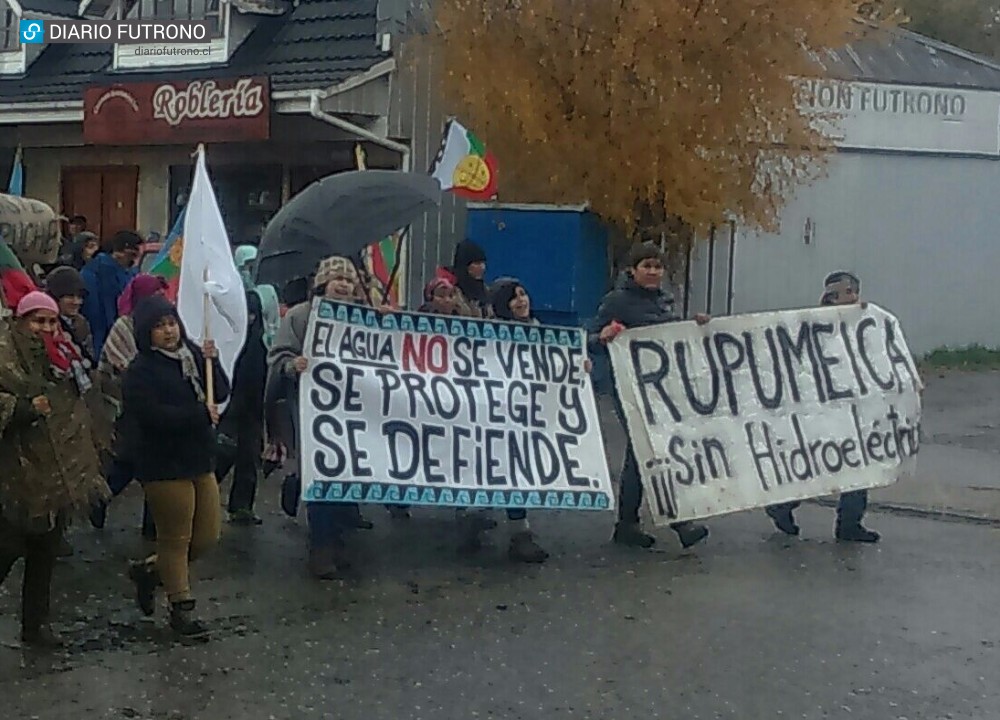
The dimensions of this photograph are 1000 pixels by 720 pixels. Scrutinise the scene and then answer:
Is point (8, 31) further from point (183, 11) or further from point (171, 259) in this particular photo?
point (171, 259)

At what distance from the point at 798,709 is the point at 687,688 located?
0.50m

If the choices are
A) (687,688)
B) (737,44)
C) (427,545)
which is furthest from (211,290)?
(737,44)

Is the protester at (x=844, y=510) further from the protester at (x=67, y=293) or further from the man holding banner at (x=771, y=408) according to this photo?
the protester at (x=67, y=293)

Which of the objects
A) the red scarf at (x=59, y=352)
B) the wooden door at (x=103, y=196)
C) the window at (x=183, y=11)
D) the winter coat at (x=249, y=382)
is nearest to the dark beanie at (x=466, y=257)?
the winter coat at (x=249, y=382)

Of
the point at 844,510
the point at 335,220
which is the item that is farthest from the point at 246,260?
the point at 844,510

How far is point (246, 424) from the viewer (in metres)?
11.1

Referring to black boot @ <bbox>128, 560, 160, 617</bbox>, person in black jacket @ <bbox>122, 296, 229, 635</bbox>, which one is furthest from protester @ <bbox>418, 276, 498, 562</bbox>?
person in black jacket @ <bbox>122, 296, 229, 635</bbox>

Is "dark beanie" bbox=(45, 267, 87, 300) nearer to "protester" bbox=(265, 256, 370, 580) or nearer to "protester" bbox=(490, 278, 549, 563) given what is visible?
"protester" bbox=(265, 256, 370, 580)

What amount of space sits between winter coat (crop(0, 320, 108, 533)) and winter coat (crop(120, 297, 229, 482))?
30cm

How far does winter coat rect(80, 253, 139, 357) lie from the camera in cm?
1228

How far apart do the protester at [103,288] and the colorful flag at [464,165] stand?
285 inches

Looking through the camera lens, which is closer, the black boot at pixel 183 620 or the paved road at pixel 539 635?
the paved road at pixel 539 635

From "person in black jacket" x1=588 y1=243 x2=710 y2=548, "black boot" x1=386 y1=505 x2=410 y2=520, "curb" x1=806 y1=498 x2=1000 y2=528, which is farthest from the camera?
"curb" x1=806 y1=498 x2=1000 y2=528

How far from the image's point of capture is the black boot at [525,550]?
9.84 metres
